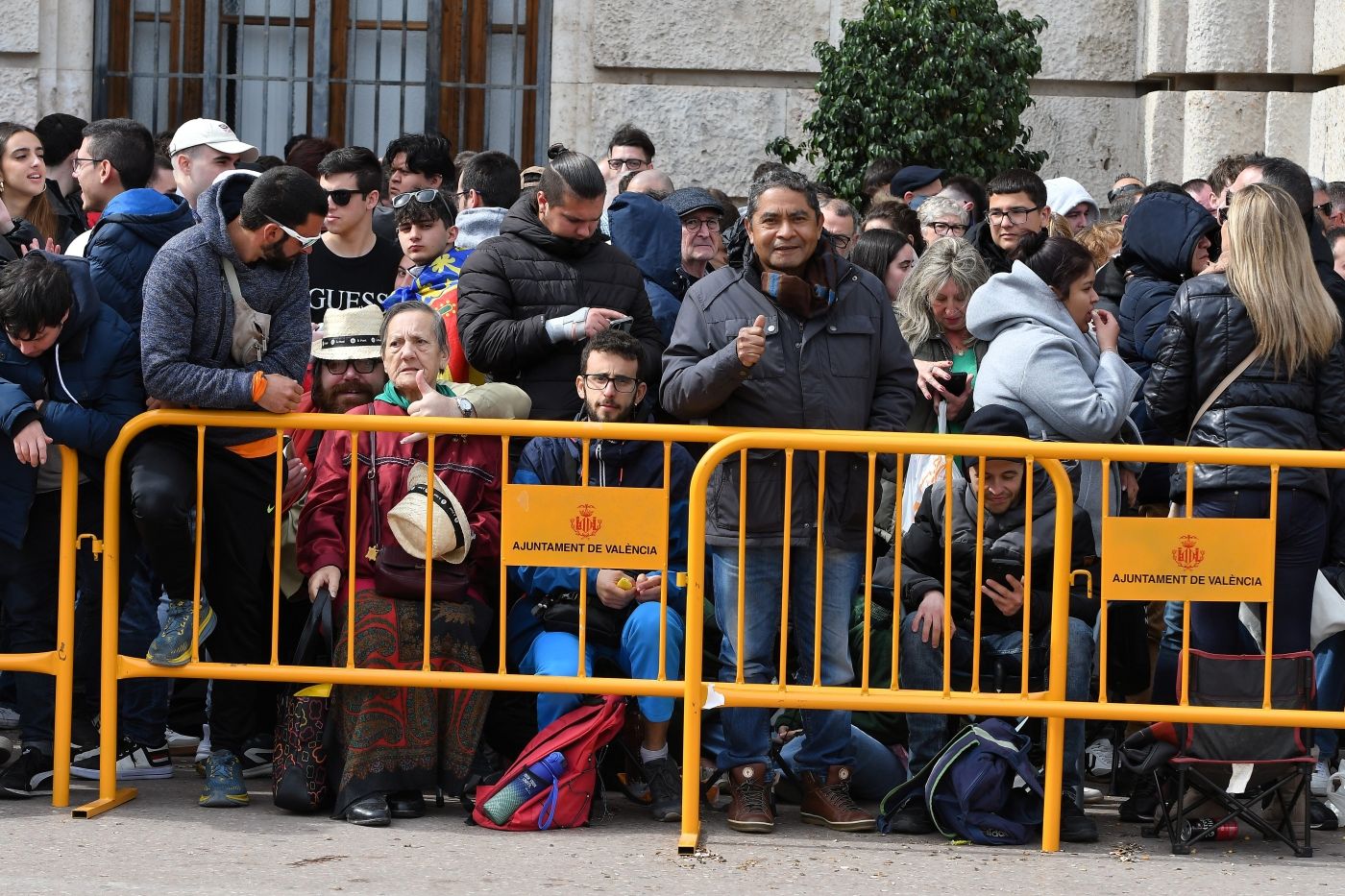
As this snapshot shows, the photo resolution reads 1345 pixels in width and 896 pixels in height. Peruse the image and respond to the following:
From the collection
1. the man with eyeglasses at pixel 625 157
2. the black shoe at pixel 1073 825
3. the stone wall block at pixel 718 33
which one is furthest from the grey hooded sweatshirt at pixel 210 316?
the stone wall block at pixel 718 33

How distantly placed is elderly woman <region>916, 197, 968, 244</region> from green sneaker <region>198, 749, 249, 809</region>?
3643 mm

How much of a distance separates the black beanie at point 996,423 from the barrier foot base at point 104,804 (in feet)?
9.31

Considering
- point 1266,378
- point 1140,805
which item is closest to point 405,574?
point 1140,805

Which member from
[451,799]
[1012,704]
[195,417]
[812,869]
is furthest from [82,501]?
[1012,704]

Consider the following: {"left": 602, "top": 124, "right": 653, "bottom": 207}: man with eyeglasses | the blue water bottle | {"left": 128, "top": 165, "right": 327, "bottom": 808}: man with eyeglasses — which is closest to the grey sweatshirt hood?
the blue water bottle

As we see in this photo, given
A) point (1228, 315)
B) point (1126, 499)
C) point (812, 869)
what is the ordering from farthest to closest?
point (1126, 499) < point (1228, 315) < point (812, 869)

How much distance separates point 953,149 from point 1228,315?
450 cm

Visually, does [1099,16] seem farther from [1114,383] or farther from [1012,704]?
[1012,704]

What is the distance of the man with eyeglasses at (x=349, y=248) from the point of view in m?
7.28

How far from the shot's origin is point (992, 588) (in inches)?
238

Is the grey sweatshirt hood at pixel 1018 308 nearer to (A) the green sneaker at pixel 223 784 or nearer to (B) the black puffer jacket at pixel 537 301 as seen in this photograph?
(B) the black puffer jacket at pixel 537 301

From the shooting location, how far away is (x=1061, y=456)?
5.70m

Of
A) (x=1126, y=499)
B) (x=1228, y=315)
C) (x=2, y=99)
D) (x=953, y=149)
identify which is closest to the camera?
(x=1228, y=315)

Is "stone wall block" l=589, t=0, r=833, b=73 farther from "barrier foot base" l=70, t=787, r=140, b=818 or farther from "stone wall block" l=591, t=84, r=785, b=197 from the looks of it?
"barrier foot base" l=70, t=787, r=140, b=818
